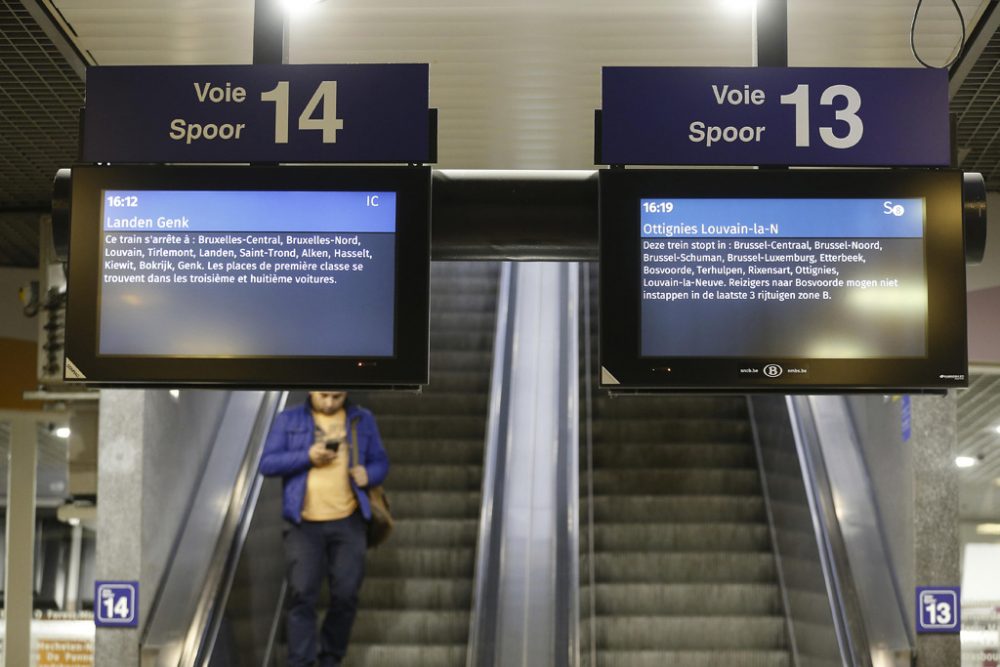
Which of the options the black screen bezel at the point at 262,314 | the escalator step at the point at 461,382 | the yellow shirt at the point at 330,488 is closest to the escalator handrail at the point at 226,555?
the yellow shirt at the point at 330,488

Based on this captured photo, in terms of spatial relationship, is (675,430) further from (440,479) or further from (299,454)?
(299,454)

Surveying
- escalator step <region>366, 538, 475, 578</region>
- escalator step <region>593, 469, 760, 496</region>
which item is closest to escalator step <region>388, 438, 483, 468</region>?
escalator step <region>593, 469, 760, 496</region>

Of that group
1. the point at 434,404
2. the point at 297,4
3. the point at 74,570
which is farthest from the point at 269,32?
the point at 74,570

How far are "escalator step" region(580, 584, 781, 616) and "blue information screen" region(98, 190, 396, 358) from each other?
4098mm

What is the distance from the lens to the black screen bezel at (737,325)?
193 inches

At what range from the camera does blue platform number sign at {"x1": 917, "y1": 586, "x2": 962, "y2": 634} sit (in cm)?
730

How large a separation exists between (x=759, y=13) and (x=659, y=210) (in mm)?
997

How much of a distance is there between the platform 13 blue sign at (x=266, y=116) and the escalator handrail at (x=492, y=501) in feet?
10.4

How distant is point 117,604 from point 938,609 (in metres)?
4.14

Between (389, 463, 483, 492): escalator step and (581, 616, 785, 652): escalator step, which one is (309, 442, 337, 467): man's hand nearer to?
(581, 616, 785, 652): escalator step

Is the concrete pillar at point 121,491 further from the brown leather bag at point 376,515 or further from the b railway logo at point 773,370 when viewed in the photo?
the b railway logo at point 773,370

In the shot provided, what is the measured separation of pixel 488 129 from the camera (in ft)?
27.4

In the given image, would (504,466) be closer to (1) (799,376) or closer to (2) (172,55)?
(2) (172,55)

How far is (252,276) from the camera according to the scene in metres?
4.99
